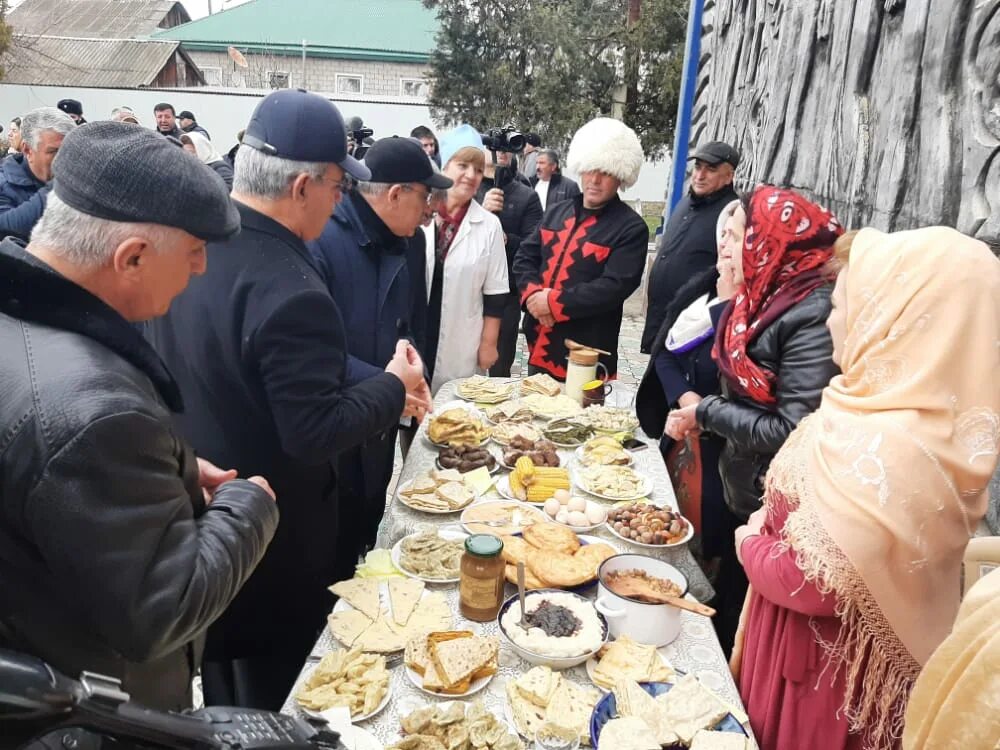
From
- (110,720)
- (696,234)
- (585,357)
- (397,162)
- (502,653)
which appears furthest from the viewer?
(696,234)

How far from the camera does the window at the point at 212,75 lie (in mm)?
27078

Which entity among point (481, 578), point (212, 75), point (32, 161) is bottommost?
point (481, 578)

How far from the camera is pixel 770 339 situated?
204cm

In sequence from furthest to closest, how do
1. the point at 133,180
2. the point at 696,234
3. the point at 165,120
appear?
the point at 165,120 < the point at 696,234 < the point at 133,180

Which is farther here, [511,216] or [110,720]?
[511,216]

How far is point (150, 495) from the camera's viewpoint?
1.10 meters

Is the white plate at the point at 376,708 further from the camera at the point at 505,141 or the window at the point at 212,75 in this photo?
the window at the point at 212,75

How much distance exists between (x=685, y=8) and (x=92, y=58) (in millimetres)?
23810

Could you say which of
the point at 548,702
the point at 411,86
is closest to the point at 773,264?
the point at 548,702

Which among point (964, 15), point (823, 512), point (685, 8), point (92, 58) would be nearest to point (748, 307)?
point (823, 512)

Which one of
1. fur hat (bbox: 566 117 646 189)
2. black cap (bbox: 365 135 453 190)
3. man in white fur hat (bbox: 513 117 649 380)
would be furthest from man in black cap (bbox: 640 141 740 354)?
black cap (bbox: 365 135 453 190)

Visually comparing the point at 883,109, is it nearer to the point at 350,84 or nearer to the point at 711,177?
the point at 711,177

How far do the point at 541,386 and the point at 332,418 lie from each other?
1654mm

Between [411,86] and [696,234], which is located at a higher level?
[411,86]
